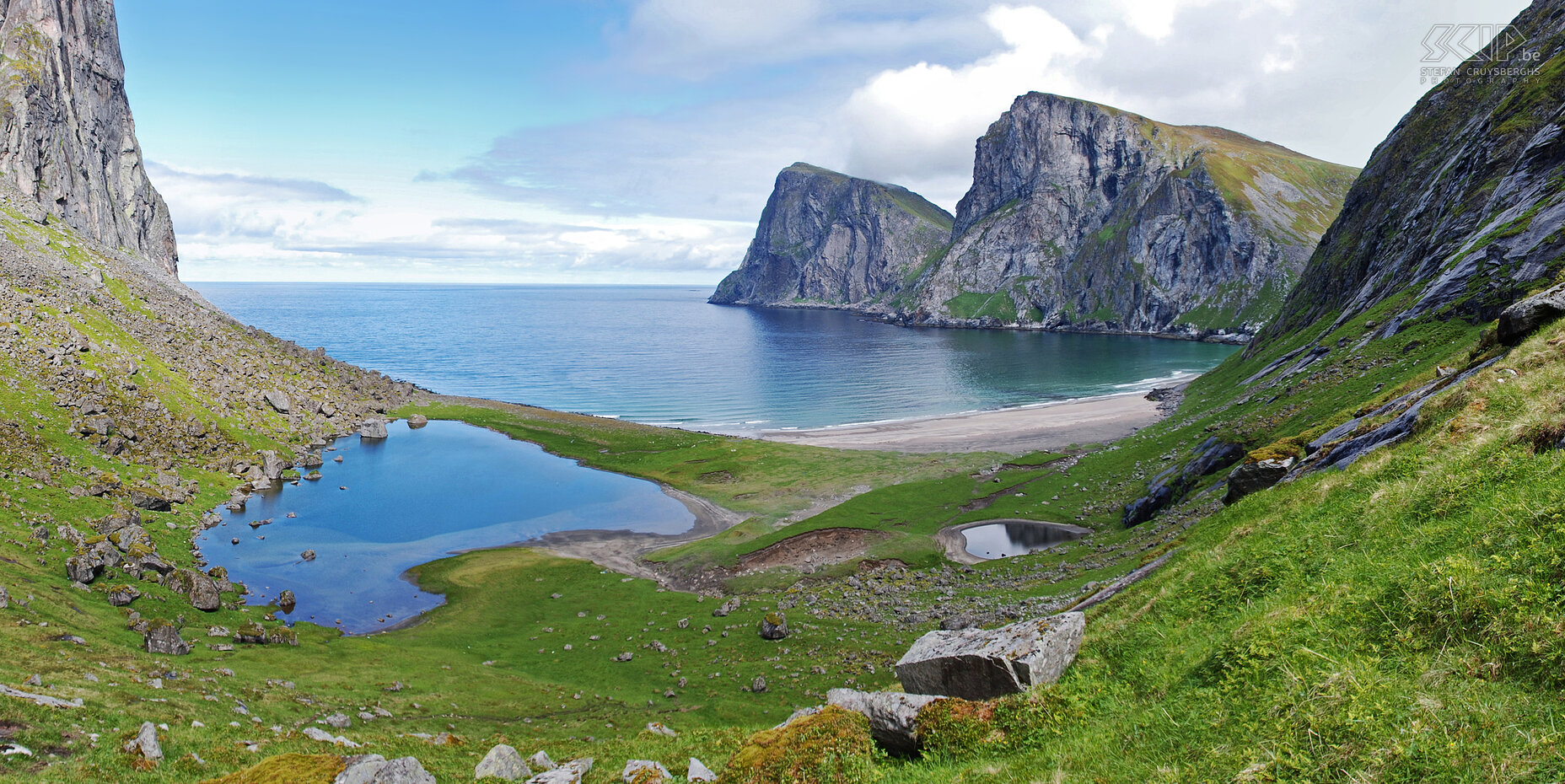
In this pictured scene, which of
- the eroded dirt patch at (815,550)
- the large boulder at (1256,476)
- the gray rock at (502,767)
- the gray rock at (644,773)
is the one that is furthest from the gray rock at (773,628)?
the large boulder at (1256,476)

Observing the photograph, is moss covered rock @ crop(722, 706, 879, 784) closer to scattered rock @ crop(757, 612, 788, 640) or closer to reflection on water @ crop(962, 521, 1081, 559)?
scattered rock @ crop(757, 612, 788, 640)

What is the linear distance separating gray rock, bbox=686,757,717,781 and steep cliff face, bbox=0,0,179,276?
161 m

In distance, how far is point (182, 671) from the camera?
27438 millimetres

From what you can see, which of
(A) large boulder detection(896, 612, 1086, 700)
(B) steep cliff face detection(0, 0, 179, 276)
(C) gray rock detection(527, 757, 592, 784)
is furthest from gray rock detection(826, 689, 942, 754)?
(B) steep cliff face detection(0, 0, 179, 276)

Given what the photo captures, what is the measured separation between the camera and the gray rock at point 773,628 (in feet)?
121

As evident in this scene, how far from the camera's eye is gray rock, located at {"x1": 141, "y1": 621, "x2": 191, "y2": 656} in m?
30.4

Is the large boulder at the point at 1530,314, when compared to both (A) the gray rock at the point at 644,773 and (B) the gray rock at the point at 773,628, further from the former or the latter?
(B) the gray rock at the point at 773,628

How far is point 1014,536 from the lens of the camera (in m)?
53.3

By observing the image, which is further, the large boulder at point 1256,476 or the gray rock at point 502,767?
the large boulder at point 1256,476

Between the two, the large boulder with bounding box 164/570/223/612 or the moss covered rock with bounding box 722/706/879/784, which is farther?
the large boulder with bounding box 164/570/223/612

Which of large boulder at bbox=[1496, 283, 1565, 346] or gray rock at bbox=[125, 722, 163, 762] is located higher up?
large boulder at bbox=[1496, 283, 1565, 346]

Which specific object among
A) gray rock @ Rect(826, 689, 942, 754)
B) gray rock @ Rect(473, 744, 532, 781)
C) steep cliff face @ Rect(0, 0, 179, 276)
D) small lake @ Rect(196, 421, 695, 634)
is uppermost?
steep cliff face @ Rect(0, 0, 179, 276)

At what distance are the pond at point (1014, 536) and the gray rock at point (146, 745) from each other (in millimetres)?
42905

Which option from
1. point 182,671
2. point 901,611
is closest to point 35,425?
point 182,671
